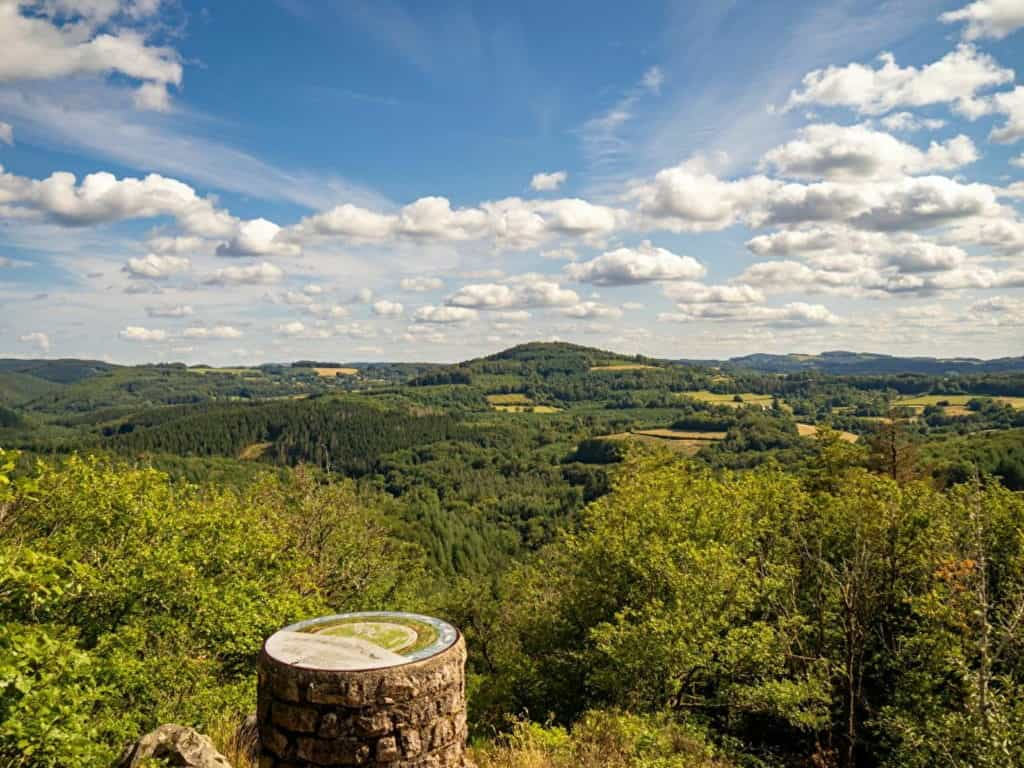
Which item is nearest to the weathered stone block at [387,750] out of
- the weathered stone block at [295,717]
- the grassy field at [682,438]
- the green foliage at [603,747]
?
the weathered stone block at [295,717]

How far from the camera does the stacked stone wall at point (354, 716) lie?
492cm

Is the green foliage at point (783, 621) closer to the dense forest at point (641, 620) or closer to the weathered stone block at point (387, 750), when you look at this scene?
the dense forest at point (641, 620)

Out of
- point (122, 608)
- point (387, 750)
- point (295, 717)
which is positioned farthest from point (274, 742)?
point (122, 608)

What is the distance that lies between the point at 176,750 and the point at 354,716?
14.4 ft

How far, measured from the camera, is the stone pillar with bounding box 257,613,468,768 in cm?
493

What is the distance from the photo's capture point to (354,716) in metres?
4.91

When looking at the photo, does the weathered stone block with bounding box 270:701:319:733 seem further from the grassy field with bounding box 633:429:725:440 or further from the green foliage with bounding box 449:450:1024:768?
the grassy field with bounding box 633:429:725:440

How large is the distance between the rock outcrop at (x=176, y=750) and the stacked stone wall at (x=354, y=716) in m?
3.18

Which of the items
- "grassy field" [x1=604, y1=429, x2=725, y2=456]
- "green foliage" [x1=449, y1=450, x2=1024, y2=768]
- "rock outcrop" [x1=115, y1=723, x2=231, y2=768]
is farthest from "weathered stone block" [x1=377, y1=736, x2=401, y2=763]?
"grassy field" [x1=604, y1=429, x2=725, y2=456]

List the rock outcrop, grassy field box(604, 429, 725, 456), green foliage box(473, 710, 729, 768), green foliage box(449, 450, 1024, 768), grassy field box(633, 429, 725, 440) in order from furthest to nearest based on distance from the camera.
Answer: grassy field box(633, 429, 725, 440), grassy field box(604, 429, 725, 456), green foliage box(449, 450, 1024, 768), green foliage box(473, 710, 729, 768), the rock outcrop

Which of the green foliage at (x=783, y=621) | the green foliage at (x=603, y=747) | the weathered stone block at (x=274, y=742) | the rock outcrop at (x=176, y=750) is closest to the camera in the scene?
the weathered stone block at (x=274, y=742)

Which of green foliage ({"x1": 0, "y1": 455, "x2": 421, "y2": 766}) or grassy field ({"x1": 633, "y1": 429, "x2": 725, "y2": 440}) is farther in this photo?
A: grassy field ({"x1": 633, "y1": 429, "x2": 725, "y2": 440})

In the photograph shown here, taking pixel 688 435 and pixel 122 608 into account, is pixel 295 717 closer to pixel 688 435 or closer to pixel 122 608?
pixel 122 608

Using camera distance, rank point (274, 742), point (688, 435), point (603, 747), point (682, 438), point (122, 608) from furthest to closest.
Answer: point (688, 435), point (682, 438), point (122, 608), point (603, 747), point (274, 742)
